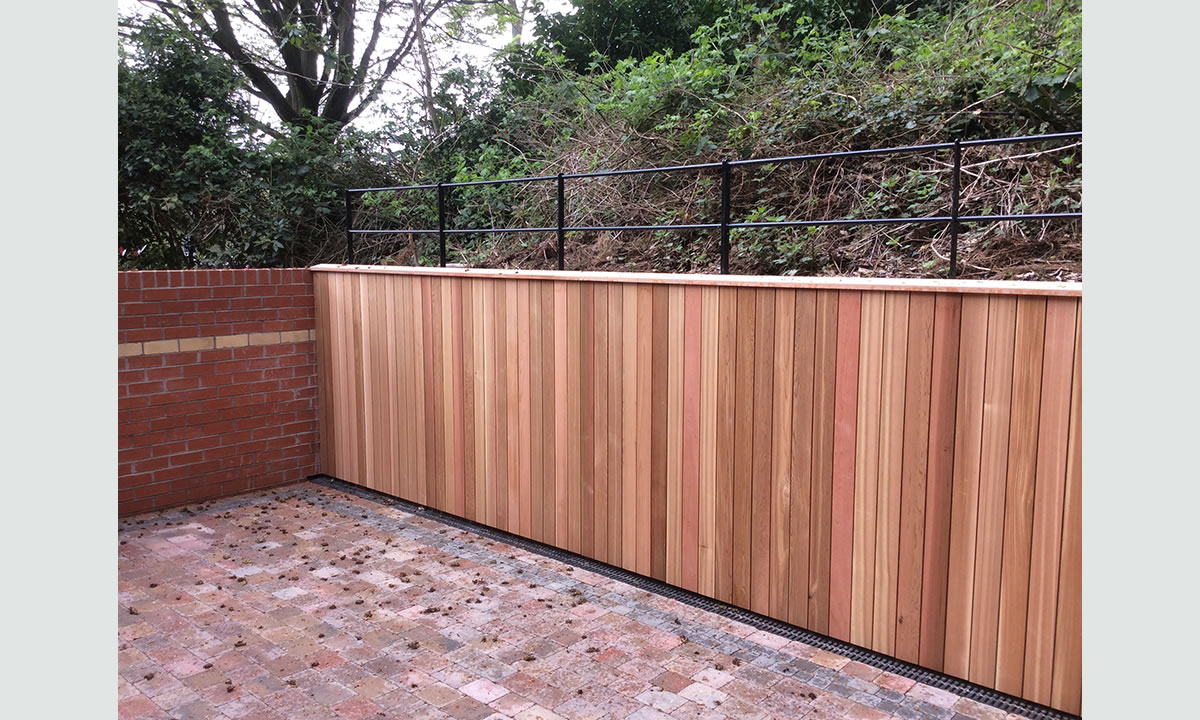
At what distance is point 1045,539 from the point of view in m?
3.05

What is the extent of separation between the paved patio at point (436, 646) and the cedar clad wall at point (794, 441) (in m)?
0.25

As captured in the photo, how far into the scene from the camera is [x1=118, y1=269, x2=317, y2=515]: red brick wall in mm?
5711

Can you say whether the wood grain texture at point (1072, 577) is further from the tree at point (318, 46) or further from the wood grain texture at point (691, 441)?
the tree at point (318, 46)

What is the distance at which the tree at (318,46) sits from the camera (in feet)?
32.7

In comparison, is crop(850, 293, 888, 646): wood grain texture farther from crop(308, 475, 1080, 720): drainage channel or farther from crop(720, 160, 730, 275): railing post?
crop(720, 160, 730, 275): railing post

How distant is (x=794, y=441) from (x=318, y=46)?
28.2 ft

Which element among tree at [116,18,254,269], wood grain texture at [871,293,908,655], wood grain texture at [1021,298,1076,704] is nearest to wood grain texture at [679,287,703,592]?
wood grain texture at [871,293,908,655]

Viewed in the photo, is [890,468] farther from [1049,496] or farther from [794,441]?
[1049,496]

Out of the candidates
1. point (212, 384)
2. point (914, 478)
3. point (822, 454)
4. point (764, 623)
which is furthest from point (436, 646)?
point (212, 384)

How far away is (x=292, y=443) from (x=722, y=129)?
4146 millimetres

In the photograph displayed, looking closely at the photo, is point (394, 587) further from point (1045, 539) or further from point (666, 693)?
point (1045, 539)

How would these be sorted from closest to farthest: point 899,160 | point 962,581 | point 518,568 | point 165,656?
1. point 962,581
2. point 165,656
3. point 518,568
4. point 899,160

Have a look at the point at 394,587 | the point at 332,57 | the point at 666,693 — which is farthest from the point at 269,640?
the point at 332,57

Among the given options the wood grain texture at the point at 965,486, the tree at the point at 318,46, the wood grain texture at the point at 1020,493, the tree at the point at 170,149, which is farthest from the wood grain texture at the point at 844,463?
the tree at the point at 318,46
